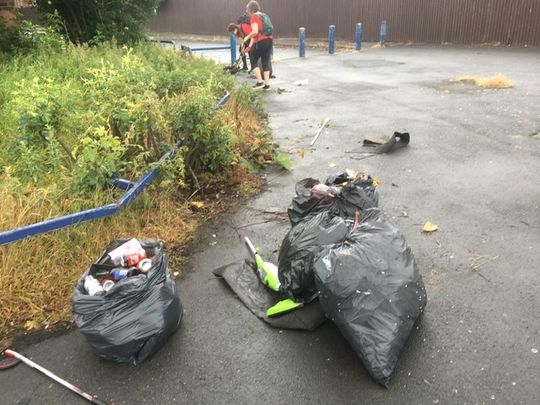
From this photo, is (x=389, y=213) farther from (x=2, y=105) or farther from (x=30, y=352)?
(x=2, y=105)

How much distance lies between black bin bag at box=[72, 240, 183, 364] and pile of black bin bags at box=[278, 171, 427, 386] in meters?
0.83

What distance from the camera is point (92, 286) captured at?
2.77m

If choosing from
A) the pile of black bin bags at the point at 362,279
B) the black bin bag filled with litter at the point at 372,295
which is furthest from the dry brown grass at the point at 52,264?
the black bin bag filled with litter at the point at 372,295

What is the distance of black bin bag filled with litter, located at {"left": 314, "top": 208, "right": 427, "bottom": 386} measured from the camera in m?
2.49

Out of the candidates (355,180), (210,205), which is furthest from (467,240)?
(210,205)

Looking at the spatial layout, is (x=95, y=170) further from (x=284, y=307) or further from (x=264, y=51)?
(x=264, y=51)

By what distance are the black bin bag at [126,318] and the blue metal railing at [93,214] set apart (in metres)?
0.52

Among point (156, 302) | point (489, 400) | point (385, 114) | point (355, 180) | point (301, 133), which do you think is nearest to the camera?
point (489, 400)

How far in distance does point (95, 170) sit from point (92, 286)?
1336 mm

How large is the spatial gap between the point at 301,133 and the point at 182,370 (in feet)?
16.6

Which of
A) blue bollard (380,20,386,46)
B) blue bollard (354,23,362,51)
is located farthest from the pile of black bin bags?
blue bollard (380,20,386,46)

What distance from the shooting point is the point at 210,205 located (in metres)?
4.68

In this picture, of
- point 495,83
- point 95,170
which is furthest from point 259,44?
point 95,170

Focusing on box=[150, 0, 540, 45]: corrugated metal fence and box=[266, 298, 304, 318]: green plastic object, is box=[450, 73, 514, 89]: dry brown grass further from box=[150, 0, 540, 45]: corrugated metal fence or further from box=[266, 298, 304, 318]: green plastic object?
box=[266, 298, 304, 318]: green plastic object
